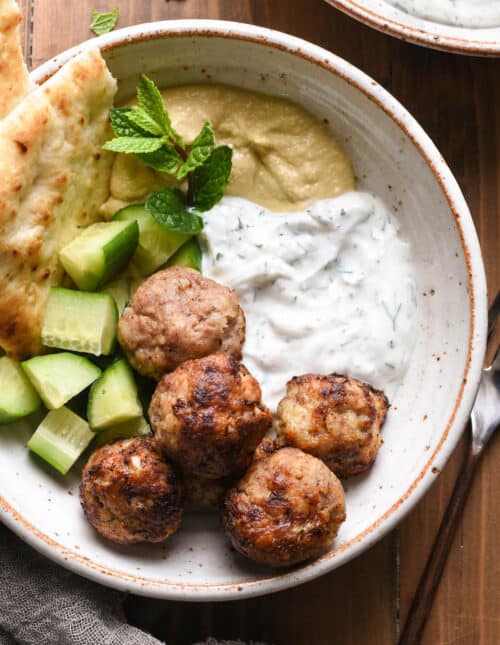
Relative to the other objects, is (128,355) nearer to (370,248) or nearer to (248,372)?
(248,372)

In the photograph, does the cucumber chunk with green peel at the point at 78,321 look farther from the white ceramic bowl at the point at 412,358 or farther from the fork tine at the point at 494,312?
the fork tine at the point at 494,312

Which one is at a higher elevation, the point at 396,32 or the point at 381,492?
the point at 396,32

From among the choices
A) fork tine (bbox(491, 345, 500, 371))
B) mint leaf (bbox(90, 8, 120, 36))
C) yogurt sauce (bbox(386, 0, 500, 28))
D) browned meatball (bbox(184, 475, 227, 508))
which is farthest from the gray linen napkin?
yogurt sauce (bbox(386, 0, 500, 28))

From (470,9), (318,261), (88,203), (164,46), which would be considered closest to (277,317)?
(318,261)

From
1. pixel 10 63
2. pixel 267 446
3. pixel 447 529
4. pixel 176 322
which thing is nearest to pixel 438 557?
pixel 447 529

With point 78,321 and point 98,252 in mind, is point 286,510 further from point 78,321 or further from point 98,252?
point 98,252

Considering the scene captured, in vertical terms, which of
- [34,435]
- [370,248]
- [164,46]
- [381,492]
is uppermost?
[164,46]
